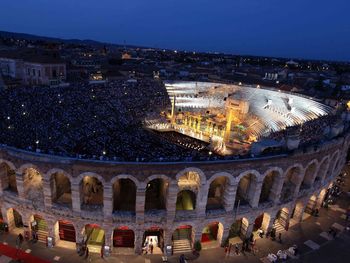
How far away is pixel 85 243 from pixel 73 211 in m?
3.87

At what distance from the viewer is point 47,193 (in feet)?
88.8

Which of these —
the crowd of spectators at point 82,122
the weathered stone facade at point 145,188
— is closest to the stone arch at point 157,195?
the weathered stone facade at point 145,188

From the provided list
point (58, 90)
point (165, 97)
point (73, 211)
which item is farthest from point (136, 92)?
point (73, 211)

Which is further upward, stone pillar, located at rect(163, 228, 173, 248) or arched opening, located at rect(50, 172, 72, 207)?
arched opening, located at rect(50, 172, 72, 207)

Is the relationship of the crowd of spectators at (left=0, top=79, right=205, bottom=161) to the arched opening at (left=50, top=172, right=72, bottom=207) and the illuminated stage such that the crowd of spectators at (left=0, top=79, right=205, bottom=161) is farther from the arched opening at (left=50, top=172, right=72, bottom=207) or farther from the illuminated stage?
the illuminated stage

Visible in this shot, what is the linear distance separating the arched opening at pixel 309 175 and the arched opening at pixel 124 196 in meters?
19.9

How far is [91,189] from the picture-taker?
3216 cm

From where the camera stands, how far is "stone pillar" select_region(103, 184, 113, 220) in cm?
2628

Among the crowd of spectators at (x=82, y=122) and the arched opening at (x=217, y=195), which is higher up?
the crowd of spectators at (x=82, y=122)

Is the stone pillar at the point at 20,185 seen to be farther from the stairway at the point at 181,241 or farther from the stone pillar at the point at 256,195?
the stone pillar at the point at 256,195

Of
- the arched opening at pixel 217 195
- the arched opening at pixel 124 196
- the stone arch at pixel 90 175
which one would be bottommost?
the arched opening at pixel 124 196

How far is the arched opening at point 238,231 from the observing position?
31594mm

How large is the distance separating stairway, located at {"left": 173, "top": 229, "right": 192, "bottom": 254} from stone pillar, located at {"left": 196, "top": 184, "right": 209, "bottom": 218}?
153 inches

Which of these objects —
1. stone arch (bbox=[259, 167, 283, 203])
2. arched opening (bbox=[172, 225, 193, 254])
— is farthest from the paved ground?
stone arch (bbox=[259, 167, 283, 203])
